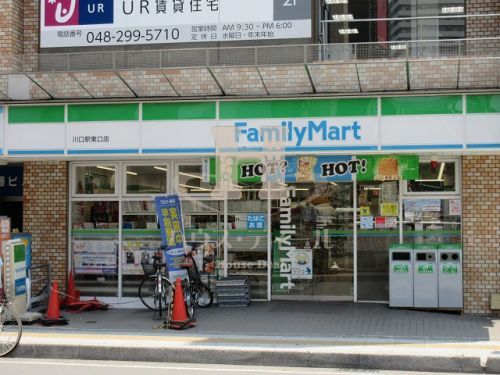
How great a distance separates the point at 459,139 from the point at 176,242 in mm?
5701

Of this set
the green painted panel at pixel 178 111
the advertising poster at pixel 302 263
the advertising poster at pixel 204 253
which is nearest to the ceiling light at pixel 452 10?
the green painted panel at pixel 178 111

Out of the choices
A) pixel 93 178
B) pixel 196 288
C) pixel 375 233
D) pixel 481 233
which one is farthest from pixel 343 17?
pixel 93 178

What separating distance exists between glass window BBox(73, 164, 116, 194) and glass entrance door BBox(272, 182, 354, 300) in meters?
3.61

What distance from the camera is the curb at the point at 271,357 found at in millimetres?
9266

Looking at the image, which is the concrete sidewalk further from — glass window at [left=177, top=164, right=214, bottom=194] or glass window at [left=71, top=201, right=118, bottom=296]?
glass window at [left=177, top=164, right=214, bottom=194]

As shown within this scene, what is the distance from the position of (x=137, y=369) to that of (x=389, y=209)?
631 cm

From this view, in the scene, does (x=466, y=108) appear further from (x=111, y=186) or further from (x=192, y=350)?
(x=111, y=186)

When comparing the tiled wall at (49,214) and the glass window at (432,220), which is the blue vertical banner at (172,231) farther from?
the glass window at (432,220)

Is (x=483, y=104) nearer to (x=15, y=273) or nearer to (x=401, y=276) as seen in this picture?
(x=401, y=276)

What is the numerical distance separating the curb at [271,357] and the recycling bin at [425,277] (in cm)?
359

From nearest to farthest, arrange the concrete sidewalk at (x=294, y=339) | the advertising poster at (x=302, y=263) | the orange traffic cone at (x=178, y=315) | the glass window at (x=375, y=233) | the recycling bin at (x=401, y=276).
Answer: the concrete sidewalk at (x=294, y=339) < the orange traffic cone at (x=178, y=315) < the recycling bin at (x=401, y=276) < the glass window at (x=375, y=233) < the advertising poster at (x=302, y=263)

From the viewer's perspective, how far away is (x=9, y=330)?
33.9 ft

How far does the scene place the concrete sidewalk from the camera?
945 cm

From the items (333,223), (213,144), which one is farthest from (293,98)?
(333,223)
